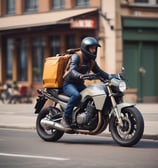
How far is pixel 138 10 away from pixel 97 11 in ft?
6.45

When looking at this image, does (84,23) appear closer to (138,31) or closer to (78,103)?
(138,31)

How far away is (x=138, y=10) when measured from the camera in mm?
32719

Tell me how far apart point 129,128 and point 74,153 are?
47.8 inches

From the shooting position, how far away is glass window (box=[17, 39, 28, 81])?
122ft

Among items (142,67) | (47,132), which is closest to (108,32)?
(142,67)

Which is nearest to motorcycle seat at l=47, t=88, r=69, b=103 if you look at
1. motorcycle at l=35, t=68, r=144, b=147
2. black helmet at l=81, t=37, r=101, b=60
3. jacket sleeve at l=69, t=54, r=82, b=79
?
motorcycle at l=35, t=68, r=144, b=147

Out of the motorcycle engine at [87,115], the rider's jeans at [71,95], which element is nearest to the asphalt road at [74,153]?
the motorcycle engine at [87,115]

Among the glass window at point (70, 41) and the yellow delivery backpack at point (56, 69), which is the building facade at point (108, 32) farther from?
the yellow delivery backpack at point (56, 69)

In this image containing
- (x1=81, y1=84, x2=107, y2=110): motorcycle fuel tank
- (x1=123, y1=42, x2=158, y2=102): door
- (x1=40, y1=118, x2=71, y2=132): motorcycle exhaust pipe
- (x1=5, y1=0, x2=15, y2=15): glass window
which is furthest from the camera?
(x1=5, y1=0, x2=15, y2=15): glass window

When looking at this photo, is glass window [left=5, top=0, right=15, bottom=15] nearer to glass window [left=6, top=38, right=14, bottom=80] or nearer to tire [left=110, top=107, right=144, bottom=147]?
glass window [left=6, top=38, right=14, bottom=80]

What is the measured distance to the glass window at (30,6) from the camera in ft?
121

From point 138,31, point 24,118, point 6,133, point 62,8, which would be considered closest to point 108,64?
point 138,31

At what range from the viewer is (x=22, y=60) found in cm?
3759

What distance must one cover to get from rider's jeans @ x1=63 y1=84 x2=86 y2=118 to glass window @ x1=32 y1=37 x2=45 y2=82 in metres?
23.6
